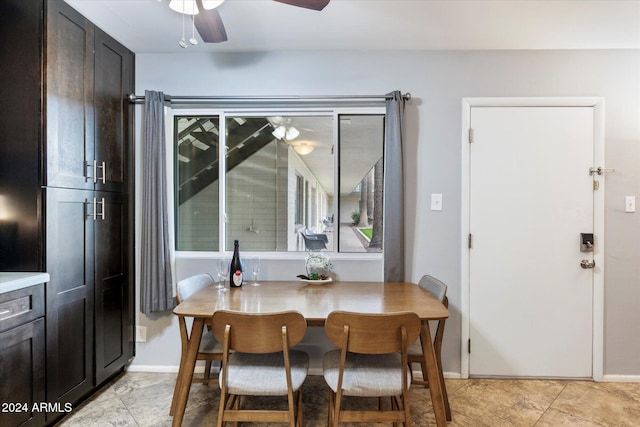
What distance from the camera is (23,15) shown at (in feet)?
5.48

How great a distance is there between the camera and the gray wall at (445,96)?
2293 millimetres

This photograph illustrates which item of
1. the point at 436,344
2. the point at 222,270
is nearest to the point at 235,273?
the point at 222,270

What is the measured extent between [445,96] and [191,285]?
88.9 inches

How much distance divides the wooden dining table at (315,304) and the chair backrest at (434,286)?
0.15ft

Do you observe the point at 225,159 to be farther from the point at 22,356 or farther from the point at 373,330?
the point at 373,330

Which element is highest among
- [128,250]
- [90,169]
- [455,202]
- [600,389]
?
[90,169]

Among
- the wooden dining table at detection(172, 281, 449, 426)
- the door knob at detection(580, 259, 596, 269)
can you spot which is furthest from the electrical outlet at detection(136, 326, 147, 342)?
the door knob at detection(580, 259, 596, 269)

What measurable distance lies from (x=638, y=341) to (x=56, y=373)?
383cm

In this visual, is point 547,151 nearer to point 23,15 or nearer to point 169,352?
point 169,352

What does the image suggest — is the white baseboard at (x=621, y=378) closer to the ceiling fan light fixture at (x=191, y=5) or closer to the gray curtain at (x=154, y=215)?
the gray curtain at (x=154, y=215)

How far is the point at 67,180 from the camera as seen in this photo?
1.81 metres

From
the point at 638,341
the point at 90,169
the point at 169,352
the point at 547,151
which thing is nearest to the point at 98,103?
the point at 90,169

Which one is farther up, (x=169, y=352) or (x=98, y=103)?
(x=98, y=103)

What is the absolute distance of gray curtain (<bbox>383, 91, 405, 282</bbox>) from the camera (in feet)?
7.41
